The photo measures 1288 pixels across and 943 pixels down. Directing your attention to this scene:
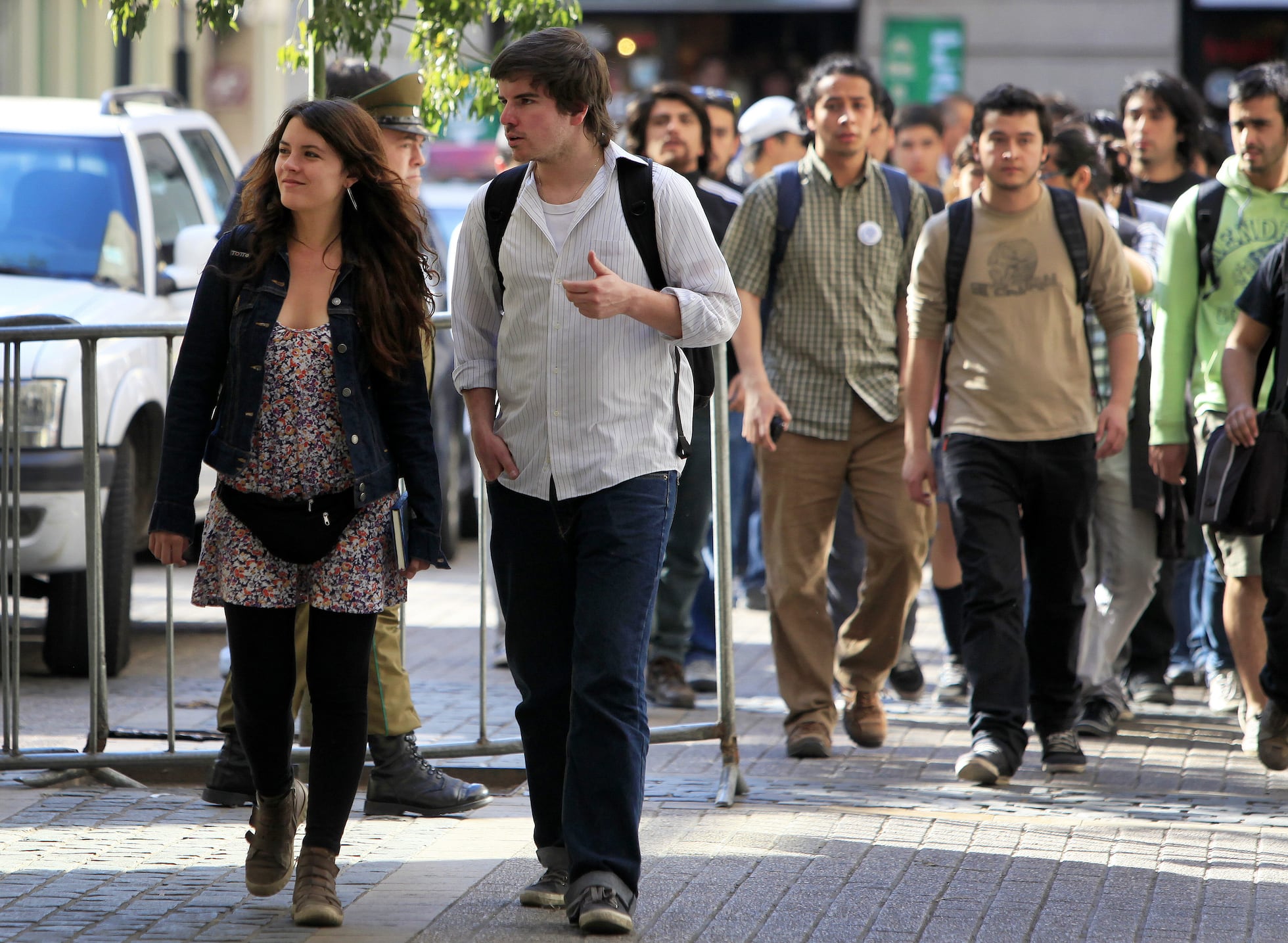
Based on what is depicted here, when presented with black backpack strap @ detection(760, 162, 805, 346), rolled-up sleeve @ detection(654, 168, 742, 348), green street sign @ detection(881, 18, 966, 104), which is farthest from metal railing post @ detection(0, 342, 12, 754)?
green street sign @ detection(881, 18, 966, 104)

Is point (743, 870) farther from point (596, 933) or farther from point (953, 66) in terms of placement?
point (953, 66)

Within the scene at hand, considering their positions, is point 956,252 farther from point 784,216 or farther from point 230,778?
point 230,778

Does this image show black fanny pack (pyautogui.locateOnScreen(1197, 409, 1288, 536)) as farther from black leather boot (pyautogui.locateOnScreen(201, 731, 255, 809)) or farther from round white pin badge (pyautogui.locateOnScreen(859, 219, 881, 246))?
black leather boot (pyautogui.locateOnScreen(201, 731, 255, 809))

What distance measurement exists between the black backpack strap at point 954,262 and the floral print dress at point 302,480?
2.66 meters

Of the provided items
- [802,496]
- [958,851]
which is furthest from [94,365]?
[958,851]

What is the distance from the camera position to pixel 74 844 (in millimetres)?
5289

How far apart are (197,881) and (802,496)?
9.26ft

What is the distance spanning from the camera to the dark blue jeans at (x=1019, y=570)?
630 centimetres

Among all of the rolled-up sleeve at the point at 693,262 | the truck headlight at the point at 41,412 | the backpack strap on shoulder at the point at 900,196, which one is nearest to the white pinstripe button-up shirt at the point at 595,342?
the rolled-up sleeve at the point at 693,262

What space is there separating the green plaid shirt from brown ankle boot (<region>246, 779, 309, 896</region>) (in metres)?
2.86

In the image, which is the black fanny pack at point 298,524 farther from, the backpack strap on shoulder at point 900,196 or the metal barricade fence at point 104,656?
the backpack strap on shoulder at point 900,196

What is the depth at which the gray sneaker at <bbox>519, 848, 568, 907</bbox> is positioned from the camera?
15.3 feet

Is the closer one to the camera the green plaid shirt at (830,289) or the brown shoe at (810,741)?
the brown shoe at (810,741)

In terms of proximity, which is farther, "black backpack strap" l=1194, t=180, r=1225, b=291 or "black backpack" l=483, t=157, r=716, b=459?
"black backpack strap" l=1194, t=180, r=1225, b=291
